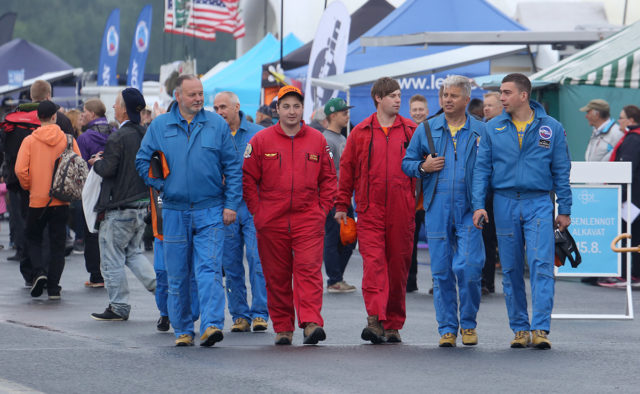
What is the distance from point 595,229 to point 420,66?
8081 millimetres

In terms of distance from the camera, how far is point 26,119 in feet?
45.9

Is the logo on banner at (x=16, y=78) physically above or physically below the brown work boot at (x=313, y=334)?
above

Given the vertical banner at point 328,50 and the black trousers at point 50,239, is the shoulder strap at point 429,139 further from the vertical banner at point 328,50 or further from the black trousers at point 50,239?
the vertical banner at point 328,50

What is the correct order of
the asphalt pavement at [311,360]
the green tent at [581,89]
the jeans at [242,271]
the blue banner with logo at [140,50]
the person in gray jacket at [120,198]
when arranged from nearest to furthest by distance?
the asphalt pavement at [311,360] < the jeans at [242,271] < the person in gray jacket at [120,198] < the green tent at [581,89] < the blue banner with logo at [140,50]

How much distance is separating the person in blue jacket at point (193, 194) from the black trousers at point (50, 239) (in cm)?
367

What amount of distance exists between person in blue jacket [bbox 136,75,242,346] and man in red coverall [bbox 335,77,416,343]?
3.13 feet

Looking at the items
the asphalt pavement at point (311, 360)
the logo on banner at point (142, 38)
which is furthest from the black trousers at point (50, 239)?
the logo on banner at point (142, 38)

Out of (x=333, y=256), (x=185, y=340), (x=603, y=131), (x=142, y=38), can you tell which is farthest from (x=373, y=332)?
(x=142, y=38)

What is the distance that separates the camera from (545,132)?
8.70 m

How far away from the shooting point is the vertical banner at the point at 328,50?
19.1 meters

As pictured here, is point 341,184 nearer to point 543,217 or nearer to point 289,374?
point 543,217

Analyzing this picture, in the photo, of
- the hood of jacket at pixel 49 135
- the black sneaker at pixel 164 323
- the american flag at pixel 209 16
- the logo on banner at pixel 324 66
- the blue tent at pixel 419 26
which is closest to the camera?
the black sneaker at pixel 164 323

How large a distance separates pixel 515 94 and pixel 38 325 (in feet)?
14.1

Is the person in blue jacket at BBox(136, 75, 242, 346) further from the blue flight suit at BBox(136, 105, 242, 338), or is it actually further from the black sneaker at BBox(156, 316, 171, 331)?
the black sneaker at BBox(156, 316, 171, 331)
